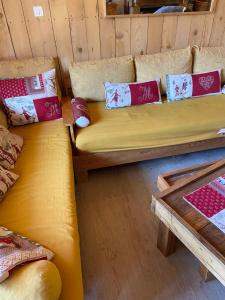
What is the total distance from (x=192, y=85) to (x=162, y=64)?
354mm

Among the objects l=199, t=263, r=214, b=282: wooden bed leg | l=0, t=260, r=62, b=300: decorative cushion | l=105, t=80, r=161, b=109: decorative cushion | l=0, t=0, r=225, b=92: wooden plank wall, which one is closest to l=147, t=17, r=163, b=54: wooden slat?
l=0, t=0, r=225, b=92: wooden plank wall

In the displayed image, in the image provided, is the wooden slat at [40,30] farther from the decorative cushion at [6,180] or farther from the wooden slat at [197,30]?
the wooden slat at [197,30]

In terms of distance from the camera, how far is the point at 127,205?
1825 mm

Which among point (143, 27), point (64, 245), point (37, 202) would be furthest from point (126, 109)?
point (64, 245)

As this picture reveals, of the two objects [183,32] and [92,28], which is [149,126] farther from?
[183,32]

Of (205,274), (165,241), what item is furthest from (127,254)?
(205,274)

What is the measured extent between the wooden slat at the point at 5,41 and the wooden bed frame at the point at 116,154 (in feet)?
2.21

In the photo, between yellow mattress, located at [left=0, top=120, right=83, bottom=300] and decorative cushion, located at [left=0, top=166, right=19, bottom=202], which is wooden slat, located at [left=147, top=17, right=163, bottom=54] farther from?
decorative cushion, located at [left=0, top=166, right=19, bottom=202]

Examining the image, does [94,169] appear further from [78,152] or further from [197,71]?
[197,71]

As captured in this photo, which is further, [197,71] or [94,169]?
[197,71]

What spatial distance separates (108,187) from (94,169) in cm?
25

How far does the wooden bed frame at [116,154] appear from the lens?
1.94m

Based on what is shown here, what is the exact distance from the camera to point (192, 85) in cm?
231

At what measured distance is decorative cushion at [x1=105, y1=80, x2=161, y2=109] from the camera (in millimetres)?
2184
